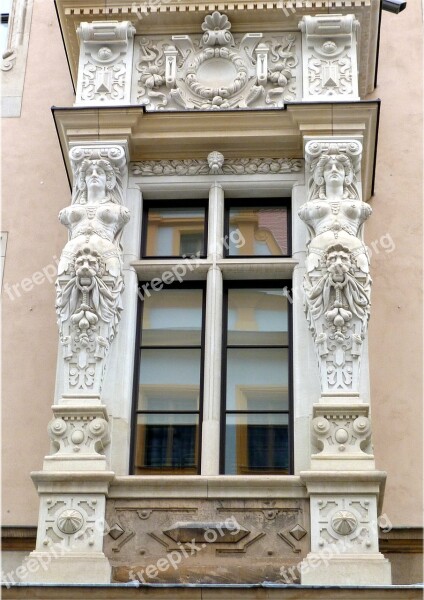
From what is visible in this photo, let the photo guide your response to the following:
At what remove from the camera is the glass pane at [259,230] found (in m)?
12.2

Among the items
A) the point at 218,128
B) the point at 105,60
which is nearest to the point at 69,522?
the point at 218,128

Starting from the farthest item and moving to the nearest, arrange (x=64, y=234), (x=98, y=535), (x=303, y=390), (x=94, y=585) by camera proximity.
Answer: (x=64, y=234) < (x=303, y=390) < (x=98, y=535) < (x=94, y=585)

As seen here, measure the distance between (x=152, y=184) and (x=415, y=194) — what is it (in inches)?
126

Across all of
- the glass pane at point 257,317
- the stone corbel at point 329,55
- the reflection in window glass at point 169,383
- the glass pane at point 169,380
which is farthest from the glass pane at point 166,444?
the stone corbel at point 329,55

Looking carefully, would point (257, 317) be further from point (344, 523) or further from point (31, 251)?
point (31, 251)

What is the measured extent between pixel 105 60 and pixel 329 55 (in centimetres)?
221

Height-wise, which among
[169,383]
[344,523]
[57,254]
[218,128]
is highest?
[218,128]

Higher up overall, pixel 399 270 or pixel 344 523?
pixel 399 270

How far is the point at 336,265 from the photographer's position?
1119 cm

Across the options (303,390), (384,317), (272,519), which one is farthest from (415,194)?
(272,519)

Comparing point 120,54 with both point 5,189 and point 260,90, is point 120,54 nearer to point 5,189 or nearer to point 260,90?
point 260,90

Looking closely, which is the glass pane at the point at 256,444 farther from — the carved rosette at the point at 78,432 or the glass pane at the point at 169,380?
the carved rosette at the point at 78,432

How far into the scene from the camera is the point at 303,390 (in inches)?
436

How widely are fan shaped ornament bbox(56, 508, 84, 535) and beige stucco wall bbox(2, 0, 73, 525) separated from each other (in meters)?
1.99
